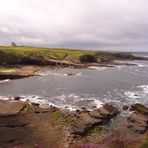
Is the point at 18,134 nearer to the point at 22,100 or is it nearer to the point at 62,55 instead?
the point at 22,100

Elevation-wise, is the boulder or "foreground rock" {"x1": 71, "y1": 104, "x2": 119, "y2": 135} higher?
"foreground rock" {"x1": 71, "y1": 104, "x2": 119, "y2": 135}

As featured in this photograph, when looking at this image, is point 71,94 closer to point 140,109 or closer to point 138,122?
point 140,109

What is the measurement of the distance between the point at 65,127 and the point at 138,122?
11.3 m

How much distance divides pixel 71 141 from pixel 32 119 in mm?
10553

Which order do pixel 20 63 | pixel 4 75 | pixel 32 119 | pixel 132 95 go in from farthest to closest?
pixel 20 63, pixel 4 75, pixel 132 95, pixel 32 119

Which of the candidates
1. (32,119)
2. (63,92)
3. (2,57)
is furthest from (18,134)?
(2,57)

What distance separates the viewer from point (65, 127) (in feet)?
132

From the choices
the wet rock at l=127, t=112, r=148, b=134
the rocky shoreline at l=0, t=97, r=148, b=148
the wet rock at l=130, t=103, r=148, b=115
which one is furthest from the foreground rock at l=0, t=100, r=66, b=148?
the wet rock at l=130, t=103, r=148, b=115

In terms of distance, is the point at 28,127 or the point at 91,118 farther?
the point at 91,118

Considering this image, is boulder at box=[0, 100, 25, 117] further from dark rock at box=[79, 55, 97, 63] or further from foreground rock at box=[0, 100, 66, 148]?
dark rock at box=[79, 55, 97, 63]

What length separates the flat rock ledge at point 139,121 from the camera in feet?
131

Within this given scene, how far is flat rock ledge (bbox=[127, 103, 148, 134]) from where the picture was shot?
3992 cm

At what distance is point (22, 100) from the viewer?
5766 centimetres

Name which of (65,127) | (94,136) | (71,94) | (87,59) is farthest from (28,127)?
(87,59)
